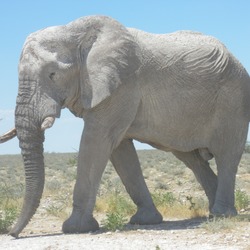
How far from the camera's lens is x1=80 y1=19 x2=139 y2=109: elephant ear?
8359 millimetres

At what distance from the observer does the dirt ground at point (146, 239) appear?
23.6ft

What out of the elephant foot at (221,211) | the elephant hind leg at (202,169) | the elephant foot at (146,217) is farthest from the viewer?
the elephant hind leg at (202,169)

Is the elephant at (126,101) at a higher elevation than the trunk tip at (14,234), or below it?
higher

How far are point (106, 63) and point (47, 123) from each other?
121 cm

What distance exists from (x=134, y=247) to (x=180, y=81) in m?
2.81

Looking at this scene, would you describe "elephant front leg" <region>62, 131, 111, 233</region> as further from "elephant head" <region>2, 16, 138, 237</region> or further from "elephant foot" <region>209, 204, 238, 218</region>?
"elephant foot" <region>209, 204, 238, 218</region>

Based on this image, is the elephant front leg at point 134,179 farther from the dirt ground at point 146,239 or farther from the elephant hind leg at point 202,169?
the elephant hind leg at point 202,169

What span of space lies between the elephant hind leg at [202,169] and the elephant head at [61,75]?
7.19 ft

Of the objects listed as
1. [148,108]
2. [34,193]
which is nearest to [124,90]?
[148,108]

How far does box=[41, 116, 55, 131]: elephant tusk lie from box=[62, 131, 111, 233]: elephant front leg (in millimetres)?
613

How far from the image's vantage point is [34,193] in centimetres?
812

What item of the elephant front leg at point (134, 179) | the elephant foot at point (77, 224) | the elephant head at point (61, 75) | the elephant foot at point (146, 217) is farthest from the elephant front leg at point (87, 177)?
the elephant foot at point (146, 217)

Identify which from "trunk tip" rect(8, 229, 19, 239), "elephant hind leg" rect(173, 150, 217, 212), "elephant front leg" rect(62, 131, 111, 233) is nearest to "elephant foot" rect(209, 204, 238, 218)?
"elephant hind leg" rect(173, 150, 217, 212)

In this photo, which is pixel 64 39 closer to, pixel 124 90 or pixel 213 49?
pixel 124 90
